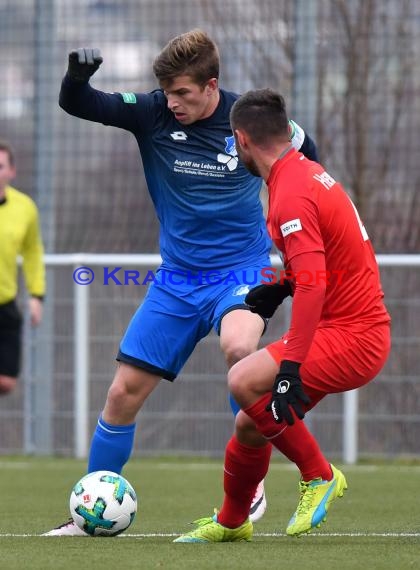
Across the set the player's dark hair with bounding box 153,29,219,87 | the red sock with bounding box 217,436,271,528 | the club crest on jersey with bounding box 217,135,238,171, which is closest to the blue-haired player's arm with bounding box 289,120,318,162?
the club crest on jersey with bounding box 217,135,238,171

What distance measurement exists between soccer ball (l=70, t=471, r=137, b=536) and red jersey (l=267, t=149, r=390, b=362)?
1.12 metres

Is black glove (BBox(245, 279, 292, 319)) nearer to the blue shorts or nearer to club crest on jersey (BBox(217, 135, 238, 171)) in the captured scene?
the blue shorts

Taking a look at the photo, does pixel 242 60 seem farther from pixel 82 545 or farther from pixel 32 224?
pixel 82 545

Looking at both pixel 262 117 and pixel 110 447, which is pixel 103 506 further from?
pixel 262 117

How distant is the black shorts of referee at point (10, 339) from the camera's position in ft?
31.3

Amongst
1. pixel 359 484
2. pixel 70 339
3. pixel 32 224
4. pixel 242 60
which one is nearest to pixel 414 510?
pixel 359 484

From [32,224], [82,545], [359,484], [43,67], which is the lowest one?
[359,484]

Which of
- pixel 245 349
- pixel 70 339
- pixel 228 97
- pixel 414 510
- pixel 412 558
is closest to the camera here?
pixel 412 558

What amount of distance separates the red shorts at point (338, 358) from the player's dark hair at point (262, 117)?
773mm

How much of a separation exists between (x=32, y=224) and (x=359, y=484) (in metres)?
2.79

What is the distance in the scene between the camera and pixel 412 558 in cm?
485

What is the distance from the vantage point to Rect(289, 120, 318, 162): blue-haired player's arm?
616cm

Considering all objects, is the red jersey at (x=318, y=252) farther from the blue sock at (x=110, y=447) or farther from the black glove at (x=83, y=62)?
the blue sock at (x=110, y=447)

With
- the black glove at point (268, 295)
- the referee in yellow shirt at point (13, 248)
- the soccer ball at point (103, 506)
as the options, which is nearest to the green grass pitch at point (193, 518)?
the soccer ball at point (103, 506)
